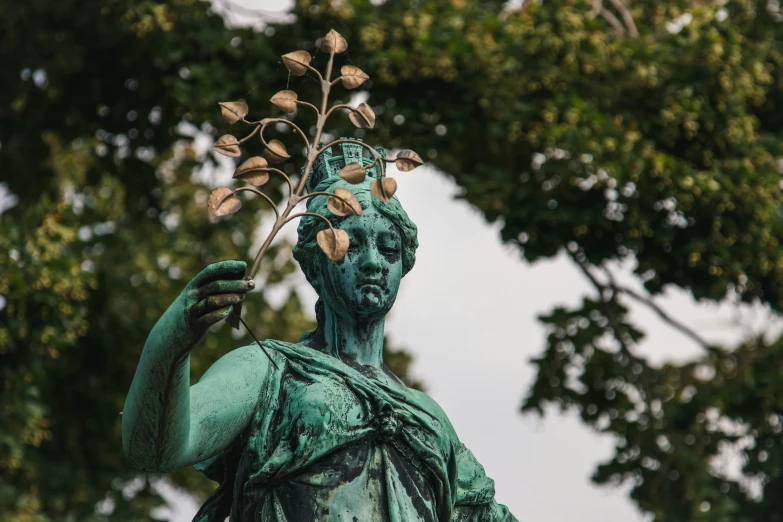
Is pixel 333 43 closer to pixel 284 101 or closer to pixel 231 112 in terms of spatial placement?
pixel 284 101

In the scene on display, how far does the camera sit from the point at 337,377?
579 cm

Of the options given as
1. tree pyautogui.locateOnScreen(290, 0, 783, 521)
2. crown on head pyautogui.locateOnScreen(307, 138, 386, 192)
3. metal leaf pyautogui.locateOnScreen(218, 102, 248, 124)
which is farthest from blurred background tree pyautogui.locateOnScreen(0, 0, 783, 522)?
metal leaf pyautogui.locateOnScreen(218, 102, 248, 124)

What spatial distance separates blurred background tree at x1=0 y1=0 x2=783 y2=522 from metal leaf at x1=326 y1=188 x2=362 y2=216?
6.03m

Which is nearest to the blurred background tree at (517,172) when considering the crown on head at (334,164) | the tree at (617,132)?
the tree at (617,132)

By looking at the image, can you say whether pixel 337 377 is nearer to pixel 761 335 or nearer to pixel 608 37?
pixel 608 37

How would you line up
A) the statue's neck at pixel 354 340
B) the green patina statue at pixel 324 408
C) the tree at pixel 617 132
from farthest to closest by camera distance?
the tree at pixel 617 132 < the statue's neck at pixel 354 340 < the green patina statue at pixel 324 408

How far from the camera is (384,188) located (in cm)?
554

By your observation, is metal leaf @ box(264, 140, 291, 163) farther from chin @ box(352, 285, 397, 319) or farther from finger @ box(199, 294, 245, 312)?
finger @ box(199, 294, 245, 312)

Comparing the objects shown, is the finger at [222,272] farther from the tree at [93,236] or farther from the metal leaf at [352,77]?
the tree at [93,236]

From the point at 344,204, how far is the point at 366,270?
0.41 metres

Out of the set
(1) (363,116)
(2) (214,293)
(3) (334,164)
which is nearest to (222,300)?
(2) (214,293)

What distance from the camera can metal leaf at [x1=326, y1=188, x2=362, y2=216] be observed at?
5.50 m

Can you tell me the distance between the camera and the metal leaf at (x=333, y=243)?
5391 mm

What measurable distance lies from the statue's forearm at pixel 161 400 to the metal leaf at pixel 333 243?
48cm
